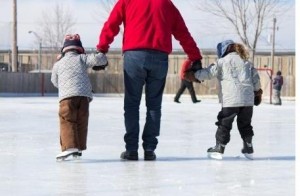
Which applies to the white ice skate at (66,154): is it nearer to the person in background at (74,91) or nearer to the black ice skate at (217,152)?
the person in background at (74,91)

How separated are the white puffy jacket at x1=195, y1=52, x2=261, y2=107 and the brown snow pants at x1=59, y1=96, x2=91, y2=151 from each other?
959mm

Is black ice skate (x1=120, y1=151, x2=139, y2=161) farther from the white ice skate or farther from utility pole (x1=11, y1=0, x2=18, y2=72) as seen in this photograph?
utility pole (x1=11, y1=0, x2=18, y2=72)

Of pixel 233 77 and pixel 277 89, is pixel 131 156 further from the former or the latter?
pixel 277 89

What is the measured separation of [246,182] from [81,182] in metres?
0.99

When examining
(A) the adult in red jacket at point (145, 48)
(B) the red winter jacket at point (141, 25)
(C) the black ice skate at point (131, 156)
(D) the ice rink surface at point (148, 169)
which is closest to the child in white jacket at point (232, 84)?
(D) the ice rink surface at point (148, 169)

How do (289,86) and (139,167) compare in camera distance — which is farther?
(289,86)

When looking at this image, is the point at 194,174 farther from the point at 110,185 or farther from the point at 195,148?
the point at 195,148

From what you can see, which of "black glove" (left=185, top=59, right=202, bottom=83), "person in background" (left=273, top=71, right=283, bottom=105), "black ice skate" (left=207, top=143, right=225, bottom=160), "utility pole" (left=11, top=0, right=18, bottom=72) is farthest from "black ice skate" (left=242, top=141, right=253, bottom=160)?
"utility pole" (left=11, top=0, right=18, bottom=72)

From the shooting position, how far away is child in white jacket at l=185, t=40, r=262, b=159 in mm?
5812

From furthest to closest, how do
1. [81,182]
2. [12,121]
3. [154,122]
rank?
[12,121]
[154,122]
[81,182]

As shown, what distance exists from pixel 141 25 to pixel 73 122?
908 millimetres

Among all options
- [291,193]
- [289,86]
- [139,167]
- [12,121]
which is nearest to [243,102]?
[139,167]

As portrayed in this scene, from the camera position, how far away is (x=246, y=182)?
4355mm

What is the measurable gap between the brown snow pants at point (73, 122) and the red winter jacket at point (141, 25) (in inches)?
18.7
